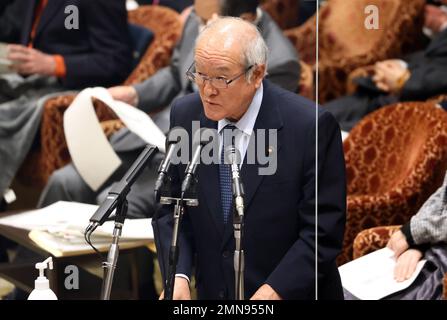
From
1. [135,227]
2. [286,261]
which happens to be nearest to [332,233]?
[286,261]

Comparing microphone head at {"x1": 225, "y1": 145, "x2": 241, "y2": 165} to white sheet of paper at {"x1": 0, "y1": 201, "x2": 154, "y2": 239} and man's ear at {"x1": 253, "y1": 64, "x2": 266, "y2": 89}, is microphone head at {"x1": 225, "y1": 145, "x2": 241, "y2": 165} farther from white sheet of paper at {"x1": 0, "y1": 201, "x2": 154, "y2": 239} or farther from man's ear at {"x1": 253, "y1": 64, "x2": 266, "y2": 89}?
white sheet of paper at {"x1": 0, "y1": 201, "x2": 154, "y2": 239}

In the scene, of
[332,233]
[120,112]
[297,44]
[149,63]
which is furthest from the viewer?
[297,44]

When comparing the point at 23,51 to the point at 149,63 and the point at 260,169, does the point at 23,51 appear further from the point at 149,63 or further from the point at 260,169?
the point at 260,169

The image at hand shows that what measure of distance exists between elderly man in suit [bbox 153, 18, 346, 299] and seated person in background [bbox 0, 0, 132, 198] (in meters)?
1.53

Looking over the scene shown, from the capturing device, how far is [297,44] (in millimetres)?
5641

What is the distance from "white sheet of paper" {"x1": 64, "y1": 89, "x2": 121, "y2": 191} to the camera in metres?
4.38

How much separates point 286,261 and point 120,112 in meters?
1.58

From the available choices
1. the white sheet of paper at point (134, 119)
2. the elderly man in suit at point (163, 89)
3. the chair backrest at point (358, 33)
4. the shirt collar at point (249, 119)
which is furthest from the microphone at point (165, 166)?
the chair backrest at point (358, 33)

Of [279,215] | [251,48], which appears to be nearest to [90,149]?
[279,215]

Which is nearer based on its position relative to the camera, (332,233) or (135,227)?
(332,233)

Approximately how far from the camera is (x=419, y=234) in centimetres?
366

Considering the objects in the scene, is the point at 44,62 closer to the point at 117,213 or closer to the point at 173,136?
the point at 173,136

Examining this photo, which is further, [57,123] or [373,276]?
[57,123]

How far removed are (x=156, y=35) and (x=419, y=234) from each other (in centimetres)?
198
